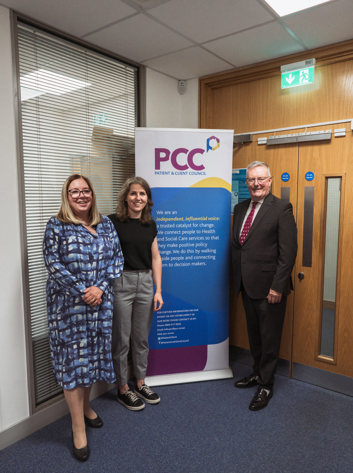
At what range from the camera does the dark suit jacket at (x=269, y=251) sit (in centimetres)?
243

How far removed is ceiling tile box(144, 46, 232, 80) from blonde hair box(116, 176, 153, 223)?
109 centimetres

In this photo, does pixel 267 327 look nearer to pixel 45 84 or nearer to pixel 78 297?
pixel 78 297

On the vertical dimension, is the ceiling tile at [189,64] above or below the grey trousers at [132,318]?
above

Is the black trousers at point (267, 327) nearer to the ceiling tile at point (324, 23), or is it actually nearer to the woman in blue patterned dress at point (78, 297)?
the woman in blue patterned dress at point (78, 297)

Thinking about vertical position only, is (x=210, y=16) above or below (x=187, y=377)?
above

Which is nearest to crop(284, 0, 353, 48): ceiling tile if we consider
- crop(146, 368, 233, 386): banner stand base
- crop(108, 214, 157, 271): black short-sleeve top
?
crop(108, 214, 157, 271): black short-sleeve top

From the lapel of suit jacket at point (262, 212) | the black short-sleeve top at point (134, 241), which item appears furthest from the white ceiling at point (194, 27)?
the black short-sleeve top at point (134, 241)

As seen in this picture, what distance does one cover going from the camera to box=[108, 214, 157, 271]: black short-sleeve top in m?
2.41

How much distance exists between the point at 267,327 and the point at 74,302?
1.38 metres

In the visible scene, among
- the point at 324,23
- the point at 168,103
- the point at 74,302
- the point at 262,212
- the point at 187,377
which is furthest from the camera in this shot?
the point at 168,103

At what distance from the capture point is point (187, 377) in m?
2.87

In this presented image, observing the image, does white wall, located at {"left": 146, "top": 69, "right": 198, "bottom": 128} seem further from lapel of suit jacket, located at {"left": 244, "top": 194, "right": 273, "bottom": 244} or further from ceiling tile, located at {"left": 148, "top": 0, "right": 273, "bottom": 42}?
lapel of suit jacket, located at {"left": 244, "top": 194, "right": 273, "bottom": 244}

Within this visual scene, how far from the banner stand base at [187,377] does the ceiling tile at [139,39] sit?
2.54m

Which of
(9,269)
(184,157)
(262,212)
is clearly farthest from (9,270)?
(262,212)
